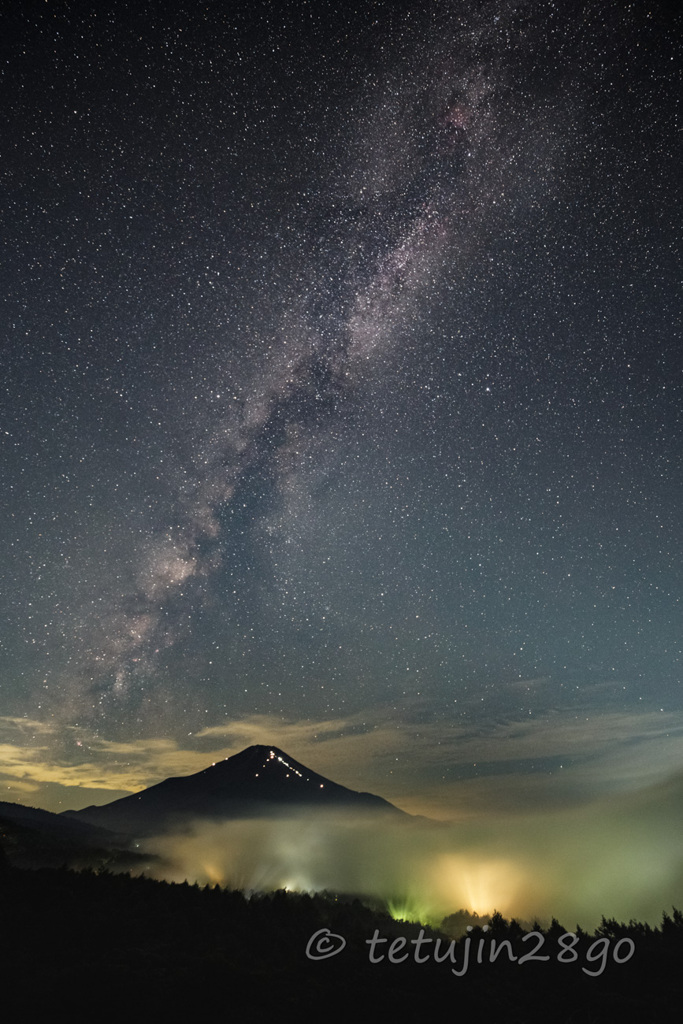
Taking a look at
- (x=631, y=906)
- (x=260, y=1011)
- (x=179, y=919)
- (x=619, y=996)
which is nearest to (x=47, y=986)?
(x=260, y=1011)

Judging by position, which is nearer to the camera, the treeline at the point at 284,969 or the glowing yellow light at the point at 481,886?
the treeline at the point at 284,969

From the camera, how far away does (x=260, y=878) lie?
170 metres

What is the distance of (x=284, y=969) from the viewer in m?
23.8

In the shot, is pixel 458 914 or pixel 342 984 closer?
pixel 342 984

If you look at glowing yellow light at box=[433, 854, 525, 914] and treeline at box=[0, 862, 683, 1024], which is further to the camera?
glowing yellow light at box=[433, 854, 525, 914]

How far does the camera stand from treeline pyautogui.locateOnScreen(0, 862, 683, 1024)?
63.1 feet

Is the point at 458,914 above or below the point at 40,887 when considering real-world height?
below

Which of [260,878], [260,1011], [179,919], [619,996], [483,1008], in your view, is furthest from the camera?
[260,878]

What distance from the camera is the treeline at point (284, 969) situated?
19234 mm

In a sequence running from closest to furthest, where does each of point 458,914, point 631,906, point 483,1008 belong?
point 483,1008
point 458,914
point 631,906

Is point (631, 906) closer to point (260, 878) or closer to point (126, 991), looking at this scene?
point (260, 878)

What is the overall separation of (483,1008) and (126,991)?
12.5 m

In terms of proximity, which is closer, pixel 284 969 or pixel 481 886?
pixel 284 969

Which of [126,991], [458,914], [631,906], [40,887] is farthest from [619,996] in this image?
[631,906]
